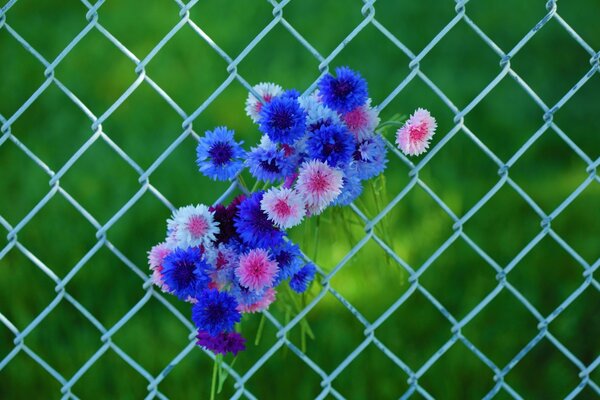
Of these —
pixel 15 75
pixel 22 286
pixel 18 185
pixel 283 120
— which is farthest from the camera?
pixel 15 75

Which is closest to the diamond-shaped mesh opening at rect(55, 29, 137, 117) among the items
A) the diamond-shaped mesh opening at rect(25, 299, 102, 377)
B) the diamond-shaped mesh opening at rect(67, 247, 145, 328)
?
the diamond-shaped mesh opening at rect(67, 247, 145, 328)

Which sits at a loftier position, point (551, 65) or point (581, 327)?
point (551, 65)

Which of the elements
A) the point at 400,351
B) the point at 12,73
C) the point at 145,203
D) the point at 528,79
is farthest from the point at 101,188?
the point at 528,79

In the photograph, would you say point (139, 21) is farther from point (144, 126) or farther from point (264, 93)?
point (264, 93)

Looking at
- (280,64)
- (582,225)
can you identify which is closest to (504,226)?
(582,225)

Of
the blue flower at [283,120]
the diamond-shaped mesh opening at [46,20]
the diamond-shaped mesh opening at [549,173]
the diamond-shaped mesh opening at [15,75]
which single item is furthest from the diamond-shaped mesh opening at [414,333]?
the diamond-shaped mesh opening at [46,20]

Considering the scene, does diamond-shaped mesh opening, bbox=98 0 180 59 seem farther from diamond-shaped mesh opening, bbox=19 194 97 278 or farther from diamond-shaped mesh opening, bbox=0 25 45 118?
diamond-shaped mesh opening, bbox=19 194 97 278
